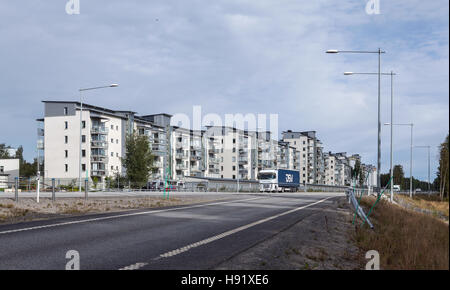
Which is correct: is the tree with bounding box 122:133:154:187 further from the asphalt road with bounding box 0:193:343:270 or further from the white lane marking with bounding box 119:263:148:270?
the white lane marking with bounding box 119:263:148:270

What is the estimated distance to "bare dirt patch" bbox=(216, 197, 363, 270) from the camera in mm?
6074

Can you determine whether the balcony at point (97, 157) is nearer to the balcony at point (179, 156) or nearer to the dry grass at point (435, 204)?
the balcony at point (179, 156)

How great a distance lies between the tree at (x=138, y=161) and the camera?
63250 millimetres

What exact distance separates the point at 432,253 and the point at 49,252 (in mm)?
5950

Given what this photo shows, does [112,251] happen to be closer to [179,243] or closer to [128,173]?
[179,243]

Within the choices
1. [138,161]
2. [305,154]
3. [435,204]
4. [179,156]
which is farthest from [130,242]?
[305,154]

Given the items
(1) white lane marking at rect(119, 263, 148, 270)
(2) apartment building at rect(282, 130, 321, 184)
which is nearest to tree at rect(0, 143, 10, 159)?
(2) apartment building at rect(282, 130, 321, 184)

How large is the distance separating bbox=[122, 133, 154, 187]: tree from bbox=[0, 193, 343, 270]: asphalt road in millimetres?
51697

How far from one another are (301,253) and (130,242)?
3.33 m

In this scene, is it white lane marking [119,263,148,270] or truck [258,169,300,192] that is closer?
white lane marking [119,263,148,270]

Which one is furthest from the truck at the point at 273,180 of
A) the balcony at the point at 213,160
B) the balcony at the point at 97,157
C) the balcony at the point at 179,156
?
the balcony at the point at 213,160

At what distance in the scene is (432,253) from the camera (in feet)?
11.0

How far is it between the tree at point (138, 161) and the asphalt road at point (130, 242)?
51.7m
